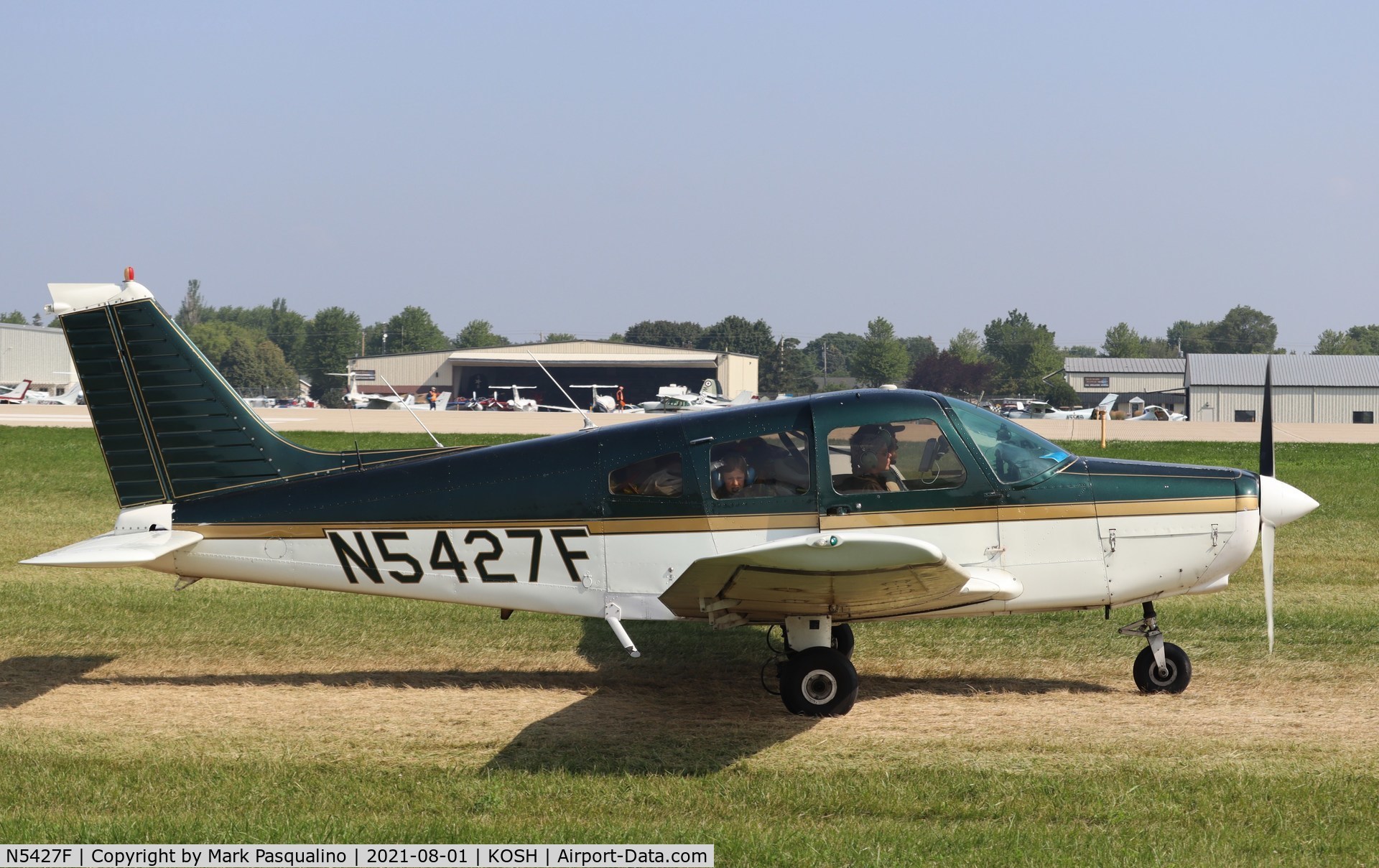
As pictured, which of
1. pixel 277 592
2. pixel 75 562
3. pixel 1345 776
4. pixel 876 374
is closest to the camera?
pixel 1345 776

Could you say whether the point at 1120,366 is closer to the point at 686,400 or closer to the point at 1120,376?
the point at 1120,376

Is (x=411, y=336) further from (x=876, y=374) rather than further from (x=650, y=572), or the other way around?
(x=650, y=572)

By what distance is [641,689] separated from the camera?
27.9ft

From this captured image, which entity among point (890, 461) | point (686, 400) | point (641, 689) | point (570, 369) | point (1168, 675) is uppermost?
point (570, 369)

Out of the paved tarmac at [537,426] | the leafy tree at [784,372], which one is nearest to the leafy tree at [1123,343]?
the leafy tree at [784,372]

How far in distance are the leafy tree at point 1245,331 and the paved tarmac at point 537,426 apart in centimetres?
12663

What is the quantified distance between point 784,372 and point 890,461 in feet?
344

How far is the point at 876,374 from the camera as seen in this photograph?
390 ft

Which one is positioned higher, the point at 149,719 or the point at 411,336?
the point at 411,336

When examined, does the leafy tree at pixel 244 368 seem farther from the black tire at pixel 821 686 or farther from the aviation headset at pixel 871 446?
the aviation headset at pixel 871 446

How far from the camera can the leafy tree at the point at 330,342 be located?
13500 centimetres

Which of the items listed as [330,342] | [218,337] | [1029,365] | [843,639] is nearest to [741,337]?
[1029,365]

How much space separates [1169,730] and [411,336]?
518 feet

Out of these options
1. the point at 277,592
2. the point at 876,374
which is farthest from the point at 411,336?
the point at 277,592
